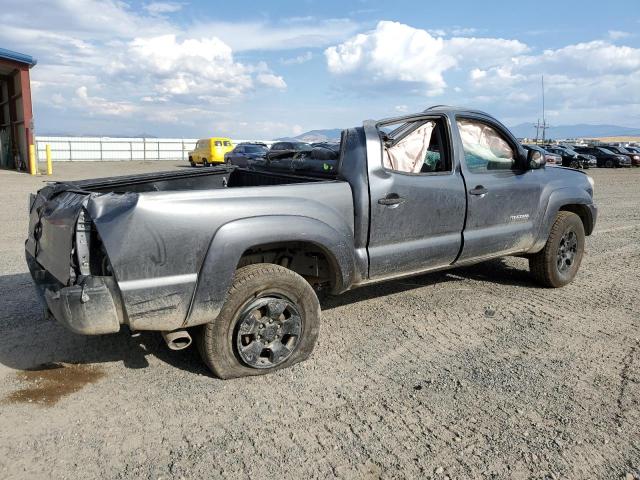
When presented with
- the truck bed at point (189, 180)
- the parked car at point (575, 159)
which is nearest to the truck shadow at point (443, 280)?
the truck bed at point (189, 180)

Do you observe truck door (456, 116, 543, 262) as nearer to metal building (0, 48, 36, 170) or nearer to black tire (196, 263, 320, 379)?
black tire (196, 263, 320, 379)

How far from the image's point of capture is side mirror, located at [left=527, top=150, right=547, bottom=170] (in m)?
5.11

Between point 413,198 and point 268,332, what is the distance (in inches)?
63.1

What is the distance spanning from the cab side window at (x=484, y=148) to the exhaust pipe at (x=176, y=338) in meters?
2.87

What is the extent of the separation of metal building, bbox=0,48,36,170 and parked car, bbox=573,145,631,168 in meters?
Result: 33.2

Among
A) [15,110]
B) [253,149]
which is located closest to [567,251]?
[253,149]

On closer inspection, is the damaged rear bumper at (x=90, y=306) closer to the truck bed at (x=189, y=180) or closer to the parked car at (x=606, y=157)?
the truck bed at (x=189, y=180)

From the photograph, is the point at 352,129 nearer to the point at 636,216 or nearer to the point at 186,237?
the point at 186,237

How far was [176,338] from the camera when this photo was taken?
333 centimetres

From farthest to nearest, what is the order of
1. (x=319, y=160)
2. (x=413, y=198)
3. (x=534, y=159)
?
(x=534, y=159)
(x=319, y=160)
(x=413, y=198)

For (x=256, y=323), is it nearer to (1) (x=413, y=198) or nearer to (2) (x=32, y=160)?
(1) (x=413, y=198)

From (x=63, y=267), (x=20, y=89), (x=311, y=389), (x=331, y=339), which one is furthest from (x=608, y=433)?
(x=20, y=89)

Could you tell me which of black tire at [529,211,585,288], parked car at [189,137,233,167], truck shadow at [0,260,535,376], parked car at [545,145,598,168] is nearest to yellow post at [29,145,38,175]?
parked car at [189,137,233,167]

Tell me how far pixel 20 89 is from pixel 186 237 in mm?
26991
